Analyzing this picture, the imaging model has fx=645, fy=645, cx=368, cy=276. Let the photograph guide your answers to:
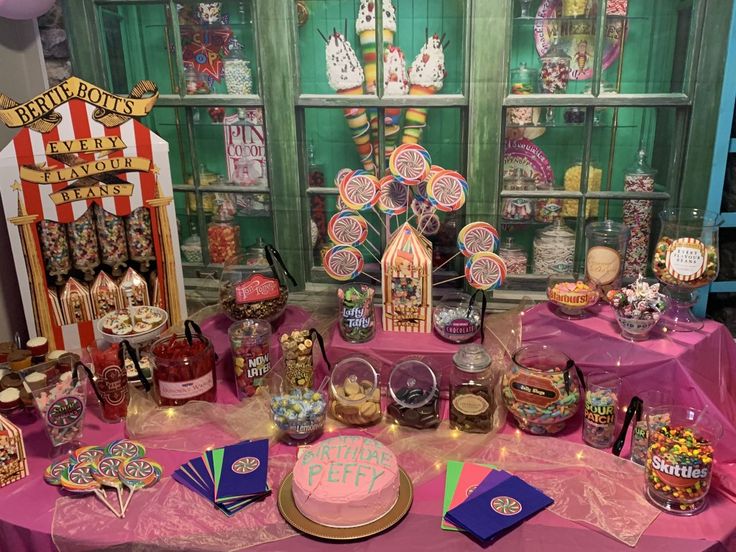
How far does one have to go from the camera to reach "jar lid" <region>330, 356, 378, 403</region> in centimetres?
205

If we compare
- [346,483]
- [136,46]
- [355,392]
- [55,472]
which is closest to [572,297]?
[355,392]

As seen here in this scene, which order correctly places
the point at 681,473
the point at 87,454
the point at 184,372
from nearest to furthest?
the point at 681,473
the point at 87,454
the point at 184,372

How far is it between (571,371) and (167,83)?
1.85m

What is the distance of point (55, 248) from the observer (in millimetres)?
2332

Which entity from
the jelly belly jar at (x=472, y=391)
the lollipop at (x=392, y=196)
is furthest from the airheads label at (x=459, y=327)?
the lollipop at (x=392, y=196)

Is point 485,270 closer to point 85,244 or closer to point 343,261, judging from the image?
point 343,261

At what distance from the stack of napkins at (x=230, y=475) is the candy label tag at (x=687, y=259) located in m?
1.37

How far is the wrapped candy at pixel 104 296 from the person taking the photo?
7.88 feet

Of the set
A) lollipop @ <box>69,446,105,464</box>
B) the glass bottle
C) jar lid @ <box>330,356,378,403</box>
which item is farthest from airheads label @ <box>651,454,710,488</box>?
lollipop @ <box>69,446,105,464</box>

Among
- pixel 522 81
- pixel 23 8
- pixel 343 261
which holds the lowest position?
pixel 343 261

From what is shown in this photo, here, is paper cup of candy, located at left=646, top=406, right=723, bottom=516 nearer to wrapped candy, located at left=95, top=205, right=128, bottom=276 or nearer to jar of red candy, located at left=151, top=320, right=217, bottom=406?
jar of red candy, located at left=151, top=320, right=217, bottom=406

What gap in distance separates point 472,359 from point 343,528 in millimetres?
650

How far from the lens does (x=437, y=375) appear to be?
6.79ft

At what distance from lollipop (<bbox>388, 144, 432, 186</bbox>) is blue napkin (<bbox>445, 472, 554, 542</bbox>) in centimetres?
98
